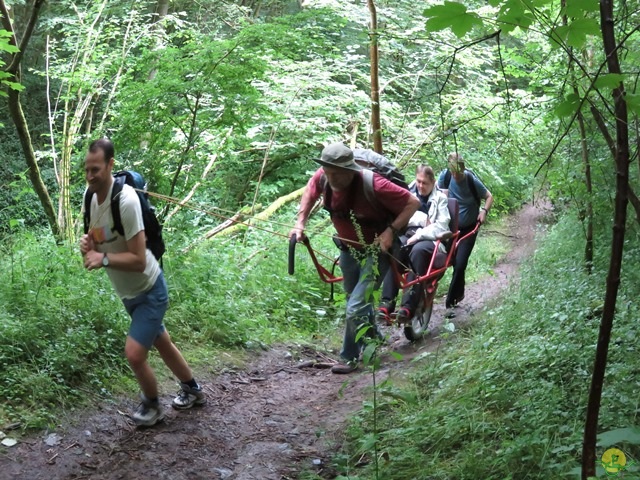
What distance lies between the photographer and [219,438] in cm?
527

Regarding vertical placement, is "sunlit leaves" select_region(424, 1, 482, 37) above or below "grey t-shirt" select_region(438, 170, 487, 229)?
above

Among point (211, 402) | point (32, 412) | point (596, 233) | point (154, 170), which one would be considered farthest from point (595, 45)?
point (32, 412)

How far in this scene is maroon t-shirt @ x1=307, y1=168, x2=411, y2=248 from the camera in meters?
6.18

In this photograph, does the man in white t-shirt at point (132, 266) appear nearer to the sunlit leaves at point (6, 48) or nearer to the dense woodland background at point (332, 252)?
the dense woodland background at point (332, 252)

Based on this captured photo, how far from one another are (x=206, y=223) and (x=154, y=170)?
16.6 ft

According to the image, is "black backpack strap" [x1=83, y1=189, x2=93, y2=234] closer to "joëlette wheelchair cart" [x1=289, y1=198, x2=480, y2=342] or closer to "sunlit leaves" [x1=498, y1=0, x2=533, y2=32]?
"joëlette wheelchair cart" [x1=289, y1=198, x2=480, y2=342]

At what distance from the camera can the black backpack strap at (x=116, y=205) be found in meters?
4.66

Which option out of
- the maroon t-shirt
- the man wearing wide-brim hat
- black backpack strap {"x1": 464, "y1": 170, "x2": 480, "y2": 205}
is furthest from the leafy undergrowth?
black backpack strap {"x1": 464, "y1": 170, "x2": 480, "y2": 205}

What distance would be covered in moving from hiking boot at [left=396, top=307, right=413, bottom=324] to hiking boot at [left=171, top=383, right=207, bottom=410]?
2.41m

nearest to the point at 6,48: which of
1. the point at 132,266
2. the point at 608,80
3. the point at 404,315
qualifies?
the point at 132,266

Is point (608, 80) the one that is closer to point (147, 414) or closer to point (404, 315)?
point (147, 414)

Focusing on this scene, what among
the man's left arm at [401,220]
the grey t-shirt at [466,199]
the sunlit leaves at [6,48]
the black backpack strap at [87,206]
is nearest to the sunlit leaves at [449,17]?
the black backpack strap at [87,206]

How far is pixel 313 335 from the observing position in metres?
8.57

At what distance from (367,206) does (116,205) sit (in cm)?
243
